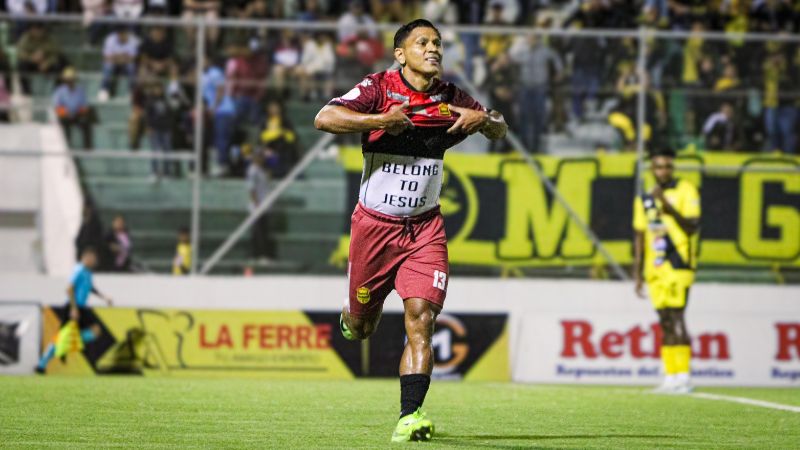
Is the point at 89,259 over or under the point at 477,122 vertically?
under

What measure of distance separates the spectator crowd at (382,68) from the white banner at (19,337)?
7.23 feet

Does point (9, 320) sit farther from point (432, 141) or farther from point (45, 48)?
point (432, 141)

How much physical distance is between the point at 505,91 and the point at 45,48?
574 cm

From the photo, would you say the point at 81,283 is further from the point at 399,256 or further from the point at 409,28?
the point at 409,28

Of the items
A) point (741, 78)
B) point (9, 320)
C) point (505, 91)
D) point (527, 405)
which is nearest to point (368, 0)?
point (505, 91)

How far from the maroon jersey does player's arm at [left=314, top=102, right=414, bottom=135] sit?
10.4 inches

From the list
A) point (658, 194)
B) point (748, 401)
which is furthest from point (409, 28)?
point (658, 194)

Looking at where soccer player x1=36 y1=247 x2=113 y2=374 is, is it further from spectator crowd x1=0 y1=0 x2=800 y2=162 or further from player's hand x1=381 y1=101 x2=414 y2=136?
player's hand x1=381 y1=101 x2=414 y2=136

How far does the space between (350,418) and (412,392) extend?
1635 mm

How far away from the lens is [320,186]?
58.2 ft

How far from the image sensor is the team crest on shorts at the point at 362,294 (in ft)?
29.7

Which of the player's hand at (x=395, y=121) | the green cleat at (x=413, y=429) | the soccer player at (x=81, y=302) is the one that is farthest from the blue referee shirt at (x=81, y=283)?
the green cleat at (x=413, y=429)

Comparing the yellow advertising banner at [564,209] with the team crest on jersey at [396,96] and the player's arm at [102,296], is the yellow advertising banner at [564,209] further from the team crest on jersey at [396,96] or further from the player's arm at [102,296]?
the team crest on jersey at [396,96]

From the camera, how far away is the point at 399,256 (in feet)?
29.1
